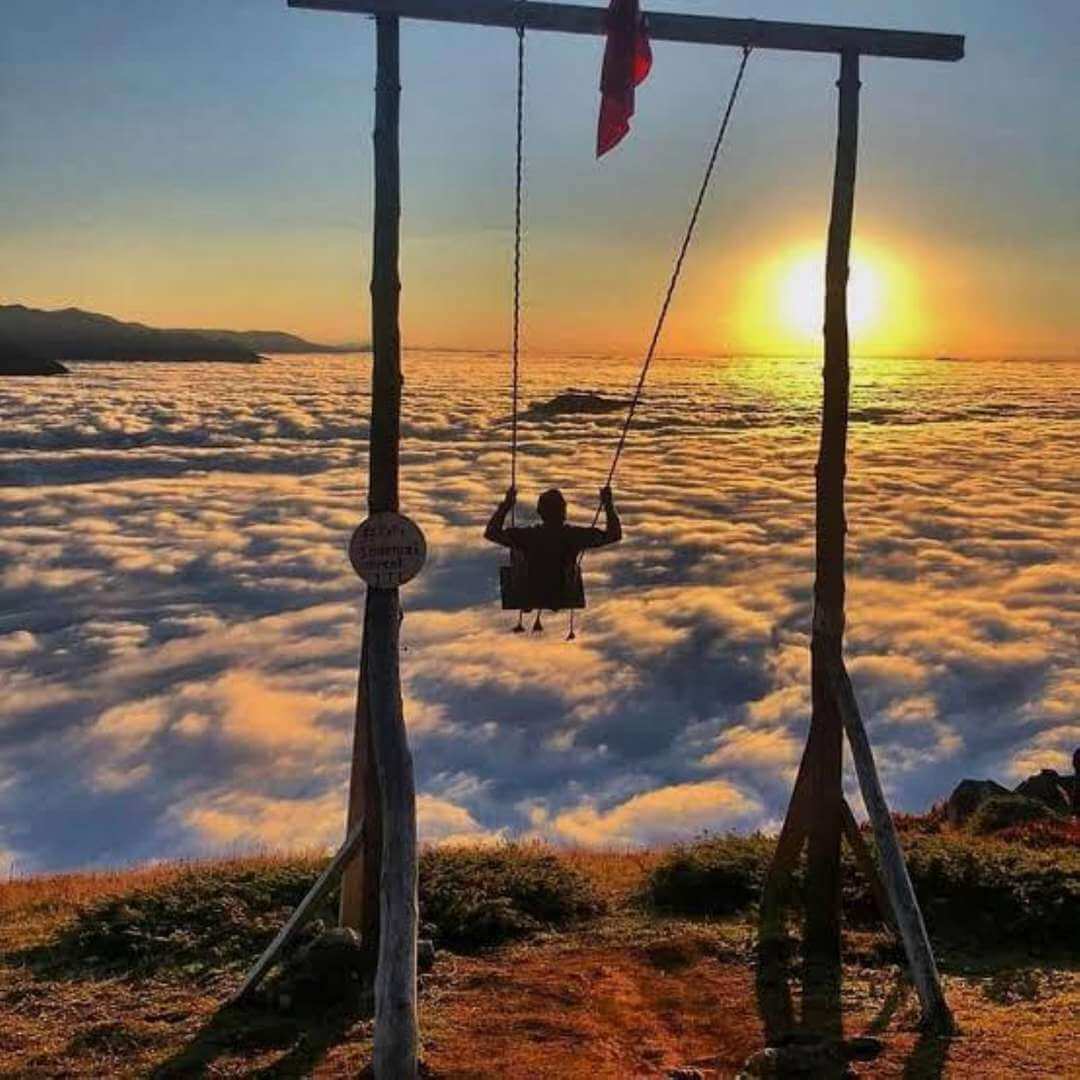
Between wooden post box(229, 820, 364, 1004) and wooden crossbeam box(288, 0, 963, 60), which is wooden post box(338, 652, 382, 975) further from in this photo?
wooden crossbeam box(288, 0, 963, 60)

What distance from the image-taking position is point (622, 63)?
9.80 meters

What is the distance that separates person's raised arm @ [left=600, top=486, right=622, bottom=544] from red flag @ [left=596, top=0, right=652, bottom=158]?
2849mm

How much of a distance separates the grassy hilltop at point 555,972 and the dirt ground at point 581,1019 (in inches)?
1.0

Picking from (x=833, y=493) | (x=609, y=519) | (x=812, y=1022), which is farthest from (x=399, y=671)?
(x=812, y=1022)

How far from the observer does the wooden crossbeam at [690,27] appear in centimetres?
1010

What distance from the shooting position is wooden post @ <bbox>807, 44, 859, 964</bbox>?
11094mm

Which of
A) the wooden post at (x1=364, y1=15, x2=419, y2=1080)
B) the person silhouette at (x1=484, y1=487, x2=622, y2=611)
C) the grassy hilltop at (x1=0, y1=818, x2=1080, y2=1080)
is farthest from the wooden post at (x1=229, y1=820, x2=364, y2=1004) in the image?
the person silhouette at (x1=484, y1=487, x2=622, y2=611)

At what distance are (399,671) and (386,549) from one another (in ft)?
3.11

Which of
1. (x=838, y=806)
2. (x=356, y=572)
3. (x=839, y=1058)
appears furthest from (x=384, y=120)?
(x=839, y=1058)

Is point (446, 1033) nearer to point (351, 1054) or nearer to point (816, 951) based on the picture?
point (351, 1054)

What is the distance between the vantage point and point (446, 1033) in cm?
996

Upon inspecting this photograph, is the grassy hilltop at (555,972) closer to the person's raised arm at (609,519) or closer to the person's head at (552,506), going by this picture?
the person's raised arm at (609,519)

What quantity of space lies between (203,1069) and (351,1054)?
108 centimetres

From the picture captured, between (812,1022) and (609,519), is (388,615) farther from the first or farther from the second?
(812,1022)
